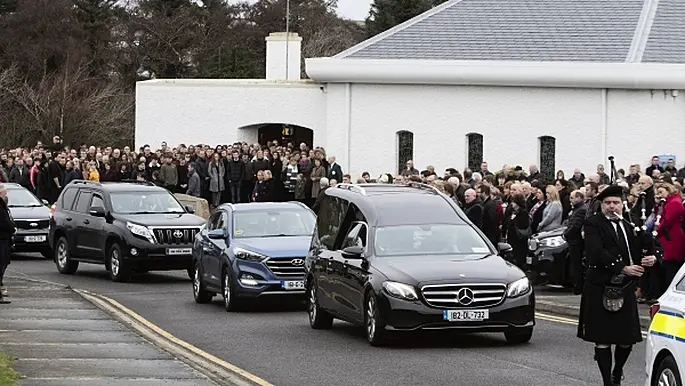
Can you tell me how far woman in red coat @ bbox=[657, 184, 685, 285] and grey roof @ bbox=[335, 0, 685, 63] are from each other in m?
23.2

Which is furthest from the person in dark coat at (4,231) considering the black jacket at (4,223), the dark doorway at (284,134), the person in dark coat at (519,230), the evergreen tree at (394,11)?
the evergreen tree at (394,11)

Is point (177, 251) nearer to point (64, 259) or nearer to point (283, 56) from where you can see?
point (64, 259)

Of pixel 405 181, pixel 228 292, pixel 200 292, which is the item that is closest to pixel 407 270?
pixel 228 292

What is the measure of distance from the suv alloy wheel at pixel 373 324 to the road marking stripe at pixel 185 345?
6.54ft

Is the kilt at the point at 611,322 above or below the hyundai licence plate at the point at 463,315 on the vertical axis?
above

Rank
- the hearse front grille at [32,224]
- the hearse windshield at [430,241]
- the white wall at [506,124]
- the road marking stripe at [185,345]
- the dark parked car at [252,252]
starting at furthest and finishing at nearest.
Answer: the white wall at [506,124], the hearse front grille at [32,224], the dark parked car at [252,252], the hearse windshield at [430,241], the road marking stripe at [185,345]

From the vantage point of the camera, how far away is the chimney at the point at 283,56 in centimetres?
5522

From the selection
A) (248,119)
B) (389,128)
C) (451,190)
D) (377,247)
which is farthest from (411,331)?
(248,119)

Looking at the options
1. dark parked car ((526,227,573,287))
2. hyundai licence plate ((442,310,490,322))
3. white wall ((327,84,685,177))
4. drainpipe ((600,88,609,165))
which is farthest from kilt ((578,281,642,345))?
drainpipe ((600,88,609,165))

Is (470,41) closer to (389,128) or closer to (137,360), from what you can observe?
(389,128)

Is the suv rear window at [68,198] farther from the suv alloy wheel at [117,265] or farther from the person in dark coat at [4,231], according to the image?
the person in dark coat at [4,231]

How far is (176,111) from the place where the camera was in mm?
50594

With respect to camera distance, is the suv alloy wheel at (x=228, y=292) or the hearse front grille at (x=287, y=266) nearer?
the hearse front grille at (x=287, y=266)

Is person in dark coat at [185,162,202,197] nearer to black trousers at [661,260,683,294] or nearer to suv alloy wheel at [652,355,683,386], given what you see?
black trousers at [661,260,683,294]
